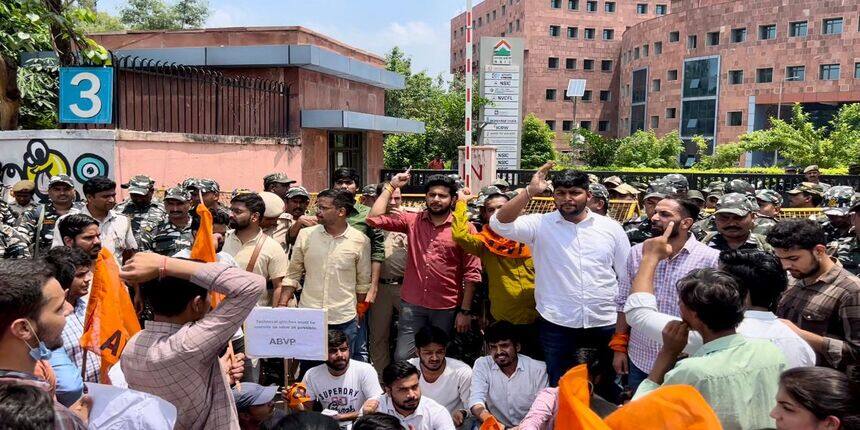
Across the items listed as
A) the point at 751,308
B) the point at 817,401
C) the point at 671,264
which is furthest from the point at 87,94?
the point at 817,401

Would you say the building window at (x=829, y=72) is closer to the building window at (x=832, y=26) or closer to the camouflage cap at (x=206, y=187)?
the building window at (x=832, y=26)

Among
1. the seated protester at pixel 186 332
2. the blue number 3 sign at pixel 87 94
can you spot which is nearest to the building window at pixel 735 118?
the blue number 3 sign at pixel 87 94

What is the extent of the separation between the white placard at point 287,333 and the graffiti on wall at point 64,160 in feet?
21.7

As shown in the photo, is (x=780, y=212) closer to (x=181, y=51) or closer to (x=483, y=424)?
(x=483, y=424)

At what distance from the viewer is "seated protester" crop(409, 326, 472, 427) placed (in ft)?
15.0

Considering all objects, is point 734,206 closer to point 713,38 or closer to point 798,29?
point 798,29

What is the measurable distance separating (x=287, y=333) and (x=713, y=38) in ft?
168

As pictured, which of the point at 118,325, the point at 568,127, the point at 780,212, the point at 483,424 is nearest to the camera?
the point at 118,325

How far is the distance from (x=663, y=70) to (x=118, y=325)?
53.8 m

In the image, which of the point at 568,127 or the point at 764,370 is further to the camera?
the point at 568,127

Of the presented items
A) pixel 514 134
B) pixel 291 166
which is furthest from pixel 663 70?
pixel 291 166

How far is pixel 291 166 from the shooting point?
527 inches

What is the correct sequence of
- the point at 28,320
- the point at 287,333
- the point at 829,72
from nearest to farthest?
the point at 28,320 < the point at 287,333 < the point at 829,72

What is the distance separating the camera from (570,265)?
4312mm
